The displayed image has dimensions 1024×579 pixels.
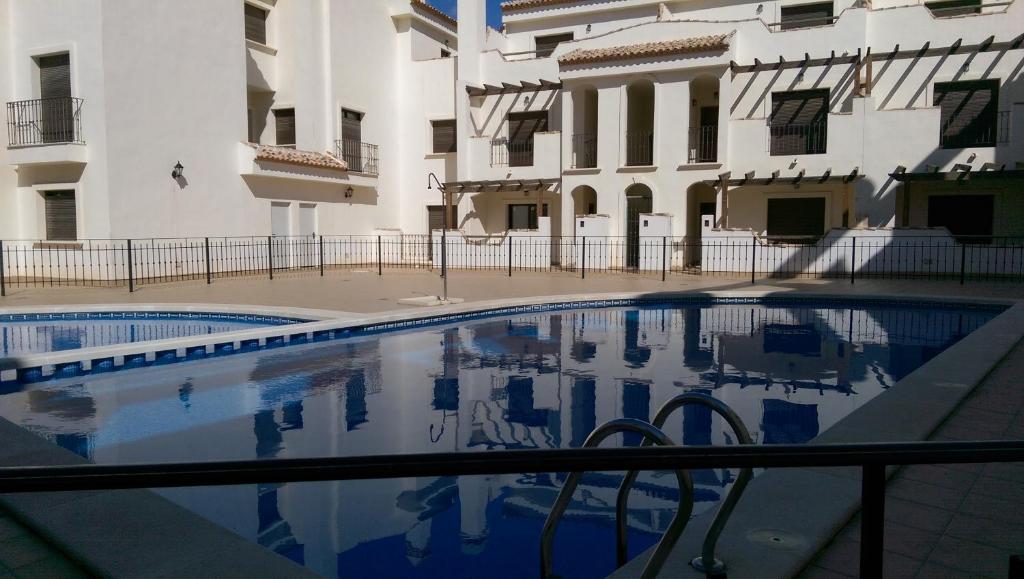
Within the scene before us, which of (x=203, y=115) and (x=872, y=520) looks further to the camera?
(x=203, y=115)

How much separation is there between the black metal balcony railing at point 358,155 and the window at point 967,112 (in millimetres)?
17819

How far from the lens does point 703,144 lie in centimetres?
2273

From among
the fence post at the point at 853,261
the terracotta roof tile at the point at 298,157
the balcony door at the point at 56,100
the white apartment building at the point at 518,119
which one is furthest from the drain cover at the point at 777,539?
the terracotta roof tile at the point at 298,157

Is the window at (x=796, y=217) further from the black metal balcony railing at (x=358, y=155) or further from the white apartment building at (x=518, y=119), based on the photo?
the black metal balcony railing at (x=358, y=155)

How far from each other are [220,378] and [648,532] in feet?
19.8

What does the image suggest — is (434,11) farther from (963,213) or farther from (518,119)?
(963,213)

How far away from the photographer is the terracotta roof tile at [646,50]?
2098 cm

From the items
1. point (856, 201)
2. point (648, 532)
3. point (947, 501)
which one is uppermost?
point (856, 201)

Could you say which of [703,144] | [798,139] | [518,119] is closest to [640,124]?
[703,144]

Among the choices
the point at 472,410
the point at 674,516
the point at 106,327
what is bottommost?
the point at 472,410

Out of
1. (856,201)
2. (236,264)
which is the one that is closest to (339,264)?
(236,264)

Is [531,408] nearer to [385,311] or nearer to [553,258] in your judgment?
[385,311]

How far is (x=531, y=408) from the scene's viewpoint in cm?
711

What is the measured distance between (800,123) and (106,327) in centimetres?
1905
